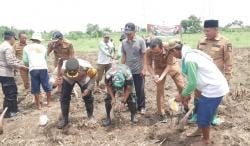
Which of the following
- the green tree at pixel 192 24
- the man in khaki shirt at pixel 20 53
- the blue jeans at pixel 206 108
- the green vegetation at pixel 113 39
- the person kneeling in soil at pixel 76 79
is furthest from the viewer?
the green tree at pixel 192 24

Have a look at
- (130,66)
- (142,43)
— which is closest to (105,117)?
(130,66)

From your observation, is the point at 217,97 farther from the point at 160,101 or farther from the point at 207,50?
the point at 160,101

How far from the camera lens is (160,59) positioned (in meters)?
7.22

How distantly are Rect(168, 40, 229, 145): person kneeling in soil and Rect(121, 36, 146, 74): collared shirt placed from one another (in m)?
1.74

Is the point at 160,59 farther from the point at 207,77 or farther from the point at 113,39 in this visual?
the point at 113,39

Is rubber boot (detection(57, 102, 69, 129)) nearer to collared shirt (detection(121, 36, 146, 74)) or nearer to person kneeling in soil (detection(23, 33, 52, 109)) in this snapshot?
collared shirt (detection(121, 36, 146, 74))

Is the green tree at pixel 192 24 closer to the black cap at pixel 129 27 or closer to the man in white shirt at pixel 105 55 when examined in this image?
the man in white shirt at pixel 105 55

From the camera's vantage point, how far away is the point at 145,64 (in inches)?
286

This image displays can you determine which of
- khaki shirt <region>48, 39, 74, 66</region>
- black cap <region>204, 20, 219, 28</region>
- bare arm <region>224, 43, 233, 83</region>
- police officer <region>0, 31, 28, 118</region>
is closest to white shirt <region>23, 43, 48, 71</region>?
Result: police officer <region>0, 31, 28, 118</region>

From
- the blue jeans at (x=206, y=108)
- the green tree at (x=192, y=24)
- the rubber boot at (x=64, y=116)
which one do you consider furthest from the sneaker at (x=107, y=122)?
the green tree at (x=192, y=24)

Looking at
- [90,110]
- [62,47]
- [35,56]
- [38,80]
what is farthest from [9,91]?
[90,110]

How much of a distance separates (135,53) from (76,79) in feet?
4.31

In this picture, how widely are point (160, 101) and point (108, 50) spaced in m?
3.16

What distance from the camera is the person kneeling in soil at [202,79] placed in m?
5.48
